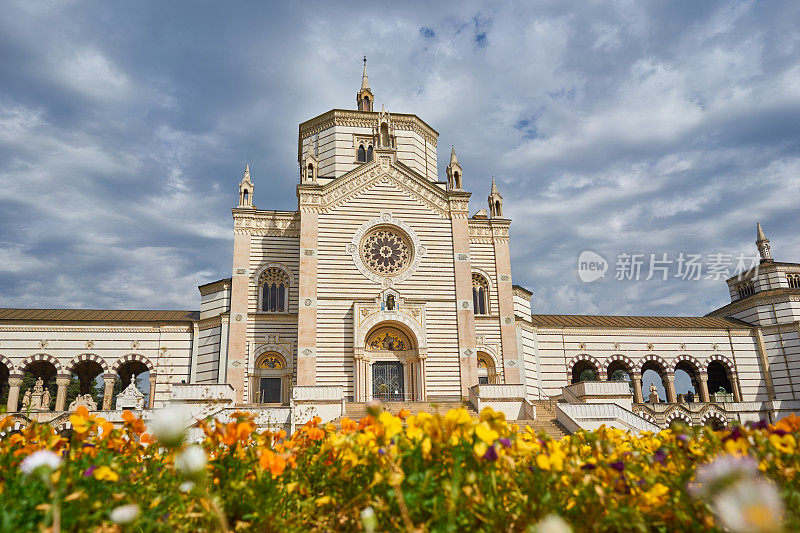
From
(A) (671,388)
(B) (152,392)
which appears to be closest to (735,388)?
(A) (671,388)

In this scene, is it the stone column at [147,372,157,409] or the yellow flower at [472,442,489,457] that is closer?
the yellow flower at [472,442,489,457]

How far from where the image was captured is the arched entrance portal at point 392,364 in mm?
26172

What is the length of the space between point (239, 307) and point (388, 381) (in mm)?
9232

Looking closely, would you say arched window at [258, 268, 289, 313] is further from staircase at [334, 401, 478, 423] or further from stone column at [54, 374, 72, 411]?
stone column at [54, 374, 72, 411]

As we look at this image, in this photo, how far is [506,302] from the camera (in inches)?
1190

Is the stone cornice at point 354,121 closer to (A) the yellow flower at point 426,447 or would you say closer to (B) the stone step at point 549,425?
(B) the stone step at point 549,425

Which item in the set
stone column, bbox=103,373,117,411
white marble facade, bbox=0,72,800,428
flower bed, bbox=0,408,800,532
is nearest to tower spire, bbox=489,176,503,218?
white marble facade, bbox=0,72,800,428

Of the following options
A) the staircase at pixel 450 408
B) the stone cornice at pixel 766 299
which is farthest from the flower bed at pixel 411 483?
the stone cornice at pixel 766 299

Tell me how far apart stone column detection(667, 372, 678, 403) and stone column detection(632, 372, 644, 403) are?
6.36 ft

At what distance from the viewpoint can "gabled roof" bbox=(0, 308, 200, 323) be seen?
29891 millimetres

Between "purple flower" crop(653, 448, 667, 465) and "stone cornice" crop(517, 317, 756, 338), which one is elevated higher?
"stone cornice" crop(517, 317, 756, 338)

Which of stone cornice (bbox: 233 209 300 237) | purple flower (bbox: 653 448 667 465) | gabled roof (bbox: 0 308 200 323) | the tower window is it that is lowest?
purple flower (bbox: 653 448 667 465)

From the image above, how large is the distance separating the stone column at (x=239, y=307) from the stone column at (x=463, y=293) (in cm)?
1161

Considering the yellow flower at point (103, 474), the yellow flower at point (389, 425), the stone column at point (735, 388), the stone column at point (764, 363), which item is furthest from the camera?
the stone column at point (764, 363)
